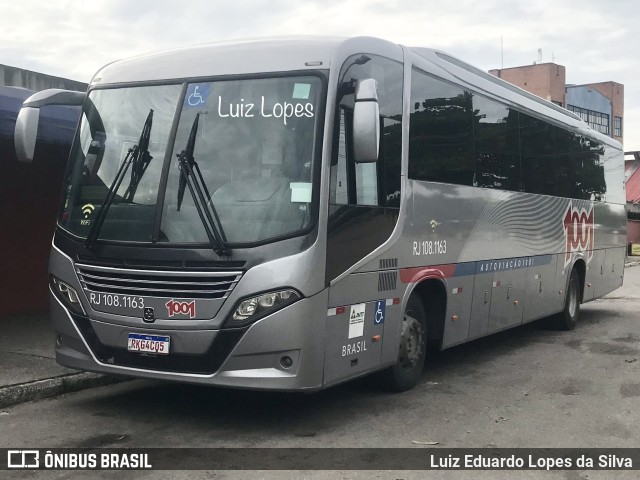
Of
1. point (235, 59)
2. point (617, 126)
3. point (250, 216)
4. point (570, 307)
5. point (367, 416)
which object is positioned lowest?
point (367, 416)

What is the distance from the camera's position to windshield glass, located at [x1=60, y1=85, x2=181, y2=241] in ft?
22.1

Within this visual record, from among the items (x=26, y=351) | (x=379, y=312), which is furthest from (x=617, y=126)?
(x=379, y=312)

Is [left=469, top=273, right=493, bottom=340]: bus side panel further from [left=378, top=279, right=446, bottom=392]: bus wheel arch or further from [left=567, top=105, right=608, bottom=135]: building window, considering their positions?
[left=567, top=105, right=608, bottom=135]: building window

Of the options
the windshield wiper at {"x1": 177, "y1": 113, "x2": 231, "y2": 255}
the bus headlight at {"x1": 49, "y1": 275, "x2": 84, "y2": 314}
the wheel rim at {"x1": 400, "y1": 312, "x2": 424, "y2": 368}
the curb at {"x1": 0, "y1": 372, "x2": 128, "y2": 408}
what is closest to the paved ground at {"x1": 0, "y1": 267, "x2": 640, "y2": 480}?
the curb at {"x1": 0, "y1": 372, "x2": 128, "y2": 408}

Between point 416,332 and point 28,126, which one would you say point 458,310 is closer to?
point 416,332

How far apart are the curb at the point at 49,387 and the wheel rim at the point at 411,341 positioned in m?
2.99

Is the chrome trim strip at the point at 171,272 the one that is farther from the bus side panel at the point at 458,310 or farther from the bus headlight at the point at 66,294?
the bus side panel at the point at 458,310

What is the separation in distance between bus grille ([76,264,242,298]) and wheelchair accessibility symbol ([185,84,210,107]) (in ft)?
4.71

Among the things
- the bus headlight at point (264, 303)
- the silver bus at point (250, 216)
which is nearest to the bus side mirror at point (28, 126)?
the silver bus at point (250, 216)

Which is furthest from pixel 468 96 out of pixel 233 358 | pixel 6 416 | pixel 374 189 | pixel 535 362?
pixel 6 416

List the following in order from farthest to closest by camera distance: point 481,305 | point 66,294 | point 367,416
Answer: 1. point 481,305
2. point 367,416
3. point 66,294

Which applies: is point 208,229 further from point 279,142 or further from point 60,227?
point 60,227

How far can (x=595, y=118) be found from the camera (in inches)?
2894

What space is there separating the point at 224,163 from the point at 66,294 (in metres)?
1.88
